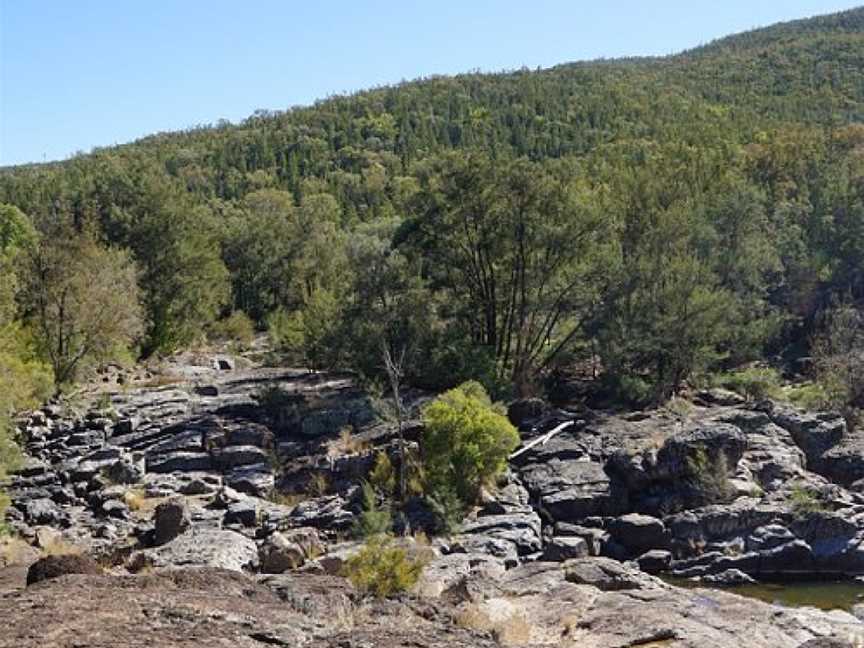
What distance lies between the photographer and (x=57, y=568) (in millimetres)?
15414

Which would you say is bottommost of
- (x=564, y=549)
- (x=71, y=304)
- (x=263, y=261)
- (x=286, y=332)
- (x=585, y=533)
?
(x=585, y=533)

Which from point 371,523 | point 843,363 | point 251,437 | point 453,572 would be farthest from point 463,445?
point 843,363

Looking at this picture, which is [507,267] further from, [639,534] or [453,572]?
[453,572]

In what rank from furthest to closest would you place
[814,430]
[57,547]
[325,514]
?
[814,430], [325,514], [57,547]

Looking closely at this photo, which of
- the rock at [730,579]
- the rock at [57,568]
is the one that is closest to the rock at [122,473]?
the rock at [57,568]

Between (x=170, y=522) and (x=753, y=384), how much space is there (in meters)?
28.1

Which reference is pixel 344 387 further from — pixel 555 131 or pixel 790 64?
pixel 790 64

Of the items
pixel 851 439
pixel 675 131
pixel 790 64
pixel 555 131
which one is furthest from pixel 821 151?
pixel 790 64

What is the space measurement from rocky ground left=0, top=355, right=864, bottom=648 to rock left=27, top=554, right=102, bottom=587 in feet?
1.53

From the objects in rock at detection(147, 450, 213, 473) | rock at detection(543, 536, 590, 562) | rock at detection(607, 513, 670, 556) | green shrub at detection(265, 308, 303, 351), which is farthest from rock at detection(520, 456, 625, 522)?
green shrub at detection(265, 308, 303, 351)

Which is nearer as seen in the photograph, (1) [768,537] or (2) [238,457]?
(1) [768,537]

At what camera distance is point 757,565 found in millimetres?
24703

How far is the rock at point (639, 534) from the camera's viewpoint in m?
26.3

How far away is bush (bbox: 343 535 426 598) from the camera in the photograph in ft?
52.4
